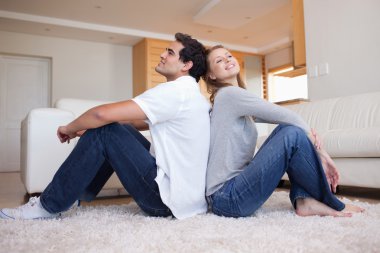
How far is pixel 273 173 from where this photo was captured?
135 cm

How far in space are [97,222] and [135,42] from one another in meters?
5.88

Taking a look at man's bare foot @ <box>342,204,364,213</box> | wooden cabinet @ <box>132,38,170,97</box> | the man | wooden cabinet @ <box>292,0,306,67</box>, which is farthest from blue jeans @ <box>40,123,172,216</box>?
wooden cabinet @ <box>132,38,170,97</box>

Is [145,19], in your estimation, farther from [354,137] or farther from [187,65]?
[187,65]

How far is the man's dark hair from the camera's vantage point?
59.4 inches

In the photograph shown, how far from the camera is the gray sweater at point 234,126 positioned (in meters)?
1.34

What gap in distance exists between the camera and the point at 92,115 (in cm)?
129

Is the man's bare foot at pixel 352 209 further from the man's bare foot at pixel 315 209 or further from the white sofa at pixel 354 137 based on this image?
the white sofa at pixel 354 137

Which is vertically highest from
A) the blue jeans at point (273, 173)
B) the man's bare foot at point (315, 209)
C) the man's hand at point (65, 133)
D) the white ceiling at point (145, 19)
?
the white ceiling at point (145, 19)

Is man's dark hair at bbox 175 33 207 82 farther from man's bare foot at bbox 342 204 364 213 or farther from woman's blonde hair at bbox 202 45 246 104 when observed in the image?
man's bare foot at bbox 342 204 364 213

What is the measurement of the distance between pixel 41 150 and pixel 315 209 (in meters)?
1.66

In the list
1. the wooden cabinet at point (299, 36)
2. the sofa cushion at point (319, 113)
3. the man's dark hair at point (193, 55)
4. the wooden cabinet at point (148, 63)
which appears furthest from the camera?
the wooden cabinet at point (148, 63)

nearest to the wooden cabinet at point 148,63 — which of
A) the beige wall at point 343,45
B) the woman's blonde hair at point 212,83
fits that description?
the beige wall at point 343,45

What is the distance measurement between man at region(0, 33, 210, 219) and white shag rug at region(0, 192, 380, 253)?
0.29 ft

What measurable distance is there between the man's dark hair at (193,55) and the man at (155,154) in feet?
0.45
